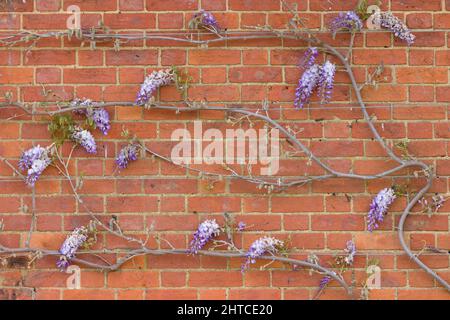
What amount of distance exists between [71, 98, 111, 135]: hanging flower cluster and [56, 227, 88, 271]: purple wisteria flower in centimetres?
44

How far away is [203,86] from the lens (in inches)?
97.7

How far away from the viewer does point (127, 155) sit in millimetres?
2436

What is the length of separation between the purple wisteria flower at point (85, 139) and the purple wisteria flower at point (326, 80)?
991 mm

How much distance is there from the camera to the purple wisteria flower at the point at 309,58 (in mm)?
2443

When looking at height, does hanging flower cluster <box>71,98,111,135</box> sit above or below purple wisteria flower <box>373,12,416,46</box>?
below

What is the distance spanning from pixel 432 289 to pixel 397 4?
48.3 inches

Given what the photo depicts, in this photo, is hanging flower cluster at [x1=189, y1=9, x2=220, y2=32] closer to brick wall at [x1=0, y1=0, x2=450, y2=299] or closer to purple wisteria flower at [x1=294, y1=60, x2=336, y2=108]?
brick wall at [x1=0, y1=0, x2=450, y2=299]

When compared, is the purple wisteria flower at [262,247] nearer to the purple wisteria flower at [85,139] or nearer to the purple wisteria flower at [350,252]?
the purple wisteria flower at [350,252]

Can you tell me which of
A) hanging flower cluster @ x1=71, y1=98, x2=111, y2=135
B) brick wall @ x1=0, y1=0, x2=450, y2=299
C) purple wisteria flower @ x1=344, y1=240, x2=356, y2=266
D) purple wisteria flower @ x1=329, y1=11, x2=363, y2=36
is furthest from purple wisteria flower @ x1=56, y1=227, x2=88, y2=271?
purple wisteria flower @ x1=329, y1=11, x2=363, y2=36

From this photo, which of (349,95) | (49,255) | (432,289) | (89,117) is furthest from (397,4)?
(49,255)

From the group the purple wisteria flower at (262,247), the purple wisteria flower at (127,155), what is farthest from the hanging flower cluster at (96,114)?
the purple wisteria flower at (262,247)

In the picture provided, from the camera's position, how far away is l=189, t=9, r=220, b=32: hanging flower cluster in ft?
7.98

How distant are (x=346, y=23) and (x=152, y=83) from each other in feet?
2.80

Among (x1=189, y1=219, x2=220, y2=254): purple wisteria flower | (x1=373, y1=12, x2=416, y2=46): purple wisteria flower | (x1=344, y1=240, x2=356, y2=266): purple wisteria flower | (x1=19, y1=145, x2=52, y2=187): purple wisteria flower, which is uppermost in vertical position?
(x1=373, y1=12, x2=416, y2=46): purple wisteria flower
